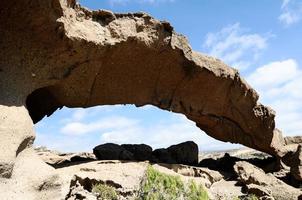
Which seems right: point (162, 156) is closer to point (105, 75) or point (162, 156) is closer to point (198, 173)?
point (198, 173)

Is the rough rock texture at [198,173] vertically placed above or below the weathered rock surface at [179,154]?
below

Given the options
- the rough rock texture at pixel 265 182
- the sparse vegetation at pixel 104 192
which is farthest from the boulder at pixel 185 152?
the sparse vegetation at pixel 104 192

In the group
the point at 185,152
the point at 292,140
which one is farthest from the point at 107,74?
the point at 292,140

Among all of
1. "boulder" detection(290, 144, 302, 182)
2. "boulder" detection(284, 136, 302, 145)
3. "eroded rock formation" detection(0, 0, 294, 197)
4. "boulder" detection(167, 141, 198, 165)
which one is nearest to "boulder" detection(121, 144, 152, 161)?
"boulder" detection(167, 141, 198, 165)

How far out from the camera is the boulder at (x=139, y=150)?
1238 cm

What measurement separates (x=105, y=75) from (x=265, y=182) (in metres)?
5.11

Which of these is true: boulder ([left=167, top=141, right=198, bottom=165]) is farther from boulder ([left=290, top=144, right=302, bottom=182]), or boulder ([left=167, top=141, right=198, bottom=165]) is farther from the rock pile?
boulder ([left=290, top=144, right=302, bottom=182])

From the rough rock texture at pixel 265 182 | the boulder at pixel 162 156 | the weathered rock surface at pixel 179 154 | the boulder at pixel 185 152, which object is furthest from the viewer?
the boulder at pixel 185 152

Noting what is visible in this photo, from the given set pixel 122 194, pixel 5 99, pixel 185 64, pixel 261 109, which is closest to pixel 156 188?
pixel 122 194

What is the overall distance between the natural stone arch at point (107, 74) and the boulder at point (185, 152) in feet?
2.87

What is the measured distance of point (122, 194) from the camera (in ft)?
28.9

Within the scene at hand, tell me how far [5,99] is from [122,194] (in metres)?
2.94

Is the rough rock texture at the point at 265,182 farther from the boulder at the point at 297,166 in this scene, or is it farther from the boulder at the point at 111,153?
the boulder at the point at 111,153

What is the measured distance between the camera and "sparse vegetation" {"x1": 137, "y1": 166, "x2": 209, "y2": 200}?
27.0 feet
